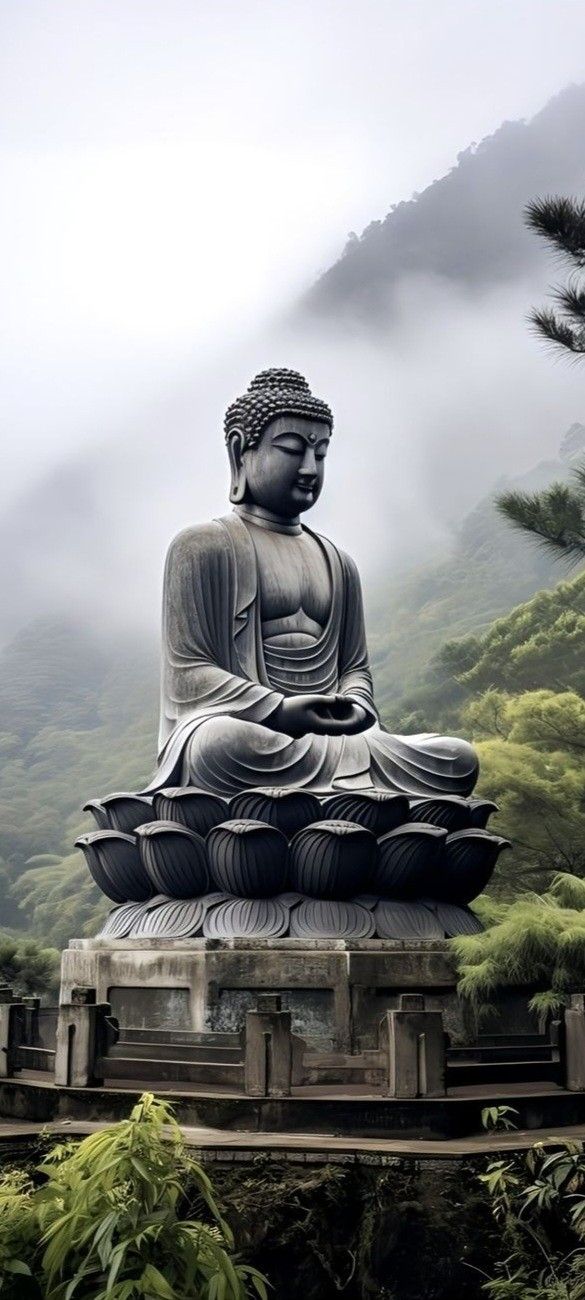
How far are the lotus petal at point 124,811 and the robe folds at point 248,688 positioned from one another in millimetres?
134

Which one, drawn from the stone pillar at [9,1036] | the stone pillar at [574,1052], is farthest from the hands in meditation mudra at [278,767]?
the stone pillar at [574,1052]

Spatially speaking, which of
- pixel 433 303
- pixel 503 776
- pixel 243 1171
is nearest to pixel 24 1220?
pixel 243 1171

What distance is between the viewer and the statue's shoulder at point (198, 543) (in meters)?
10.5

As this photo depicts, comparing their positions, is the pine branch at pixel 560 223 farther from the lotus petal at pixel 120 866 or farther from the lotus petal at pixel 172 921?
the lotus petal at pixel 172 921

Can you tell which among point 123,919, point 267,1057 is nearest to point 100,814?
point 123,919

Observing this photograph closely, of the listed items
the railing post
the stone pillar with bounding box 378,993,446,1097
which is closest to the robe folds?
the railing post

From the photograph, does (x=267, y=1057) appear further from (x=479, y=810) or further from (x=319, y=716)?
(x=319, y=716)

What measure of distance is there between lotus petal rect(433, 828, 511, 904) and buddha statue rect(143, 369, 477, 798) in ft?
1.46

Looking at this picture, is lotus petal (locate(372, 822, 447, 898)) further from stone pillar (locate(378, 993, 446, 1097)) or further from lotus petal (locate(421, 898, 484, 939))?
stone pillar (locate(378, 993, 446, 1097))

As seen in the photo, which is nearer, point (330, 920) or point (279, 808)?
point (330, 920)

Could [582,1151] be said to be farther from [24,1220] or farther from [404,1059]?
[24,1220]

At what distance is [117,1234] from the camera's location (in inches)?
165

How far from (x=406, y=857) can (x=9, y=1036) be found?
2.64m

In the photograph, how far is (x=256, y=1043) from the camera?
6227 mm
